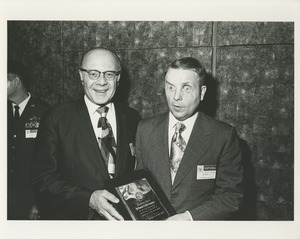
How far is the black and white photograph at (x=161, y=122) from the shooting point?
1.81 meters

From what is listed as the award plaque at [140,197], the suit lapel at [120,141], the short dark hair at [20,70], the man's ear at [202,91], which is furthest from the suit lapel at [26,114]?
the man's ear at [202,91]

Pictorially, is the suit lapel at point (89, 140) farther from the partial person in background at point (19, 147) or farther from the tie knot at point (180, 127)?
the tie knot at point (180, 127)

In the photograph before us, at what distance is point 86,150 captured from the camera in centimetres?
186

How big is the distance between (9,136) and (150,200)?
2.78ft

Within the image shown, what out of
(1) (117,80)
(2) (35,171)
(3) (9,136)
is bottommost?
(2) (35,171)

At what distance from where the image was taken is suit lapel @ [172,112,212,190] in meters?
1.80

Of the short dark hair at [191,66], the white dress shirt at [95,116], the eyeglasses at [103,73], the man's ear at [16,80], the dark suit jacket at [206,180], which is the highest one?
the short dark hair at [191,66]

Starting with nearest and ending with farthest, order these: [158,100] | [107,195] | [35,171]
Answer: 1. [107,195]
2. [35,171]
3. [158,100]

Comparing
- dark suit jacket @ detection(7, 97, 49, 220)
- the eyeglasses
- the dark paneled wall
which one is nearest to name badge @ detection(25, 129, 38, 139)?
dark suit jacket @ detection(7, 97, 49, 220)

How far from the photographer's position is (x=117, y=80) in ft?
6.39

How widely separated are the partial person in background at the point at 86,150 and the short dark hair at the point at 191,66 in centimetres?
34
